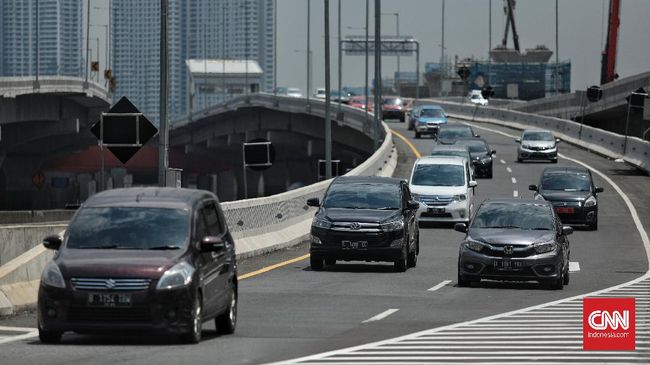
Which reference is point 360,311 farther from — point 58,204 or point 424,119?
point 58,204

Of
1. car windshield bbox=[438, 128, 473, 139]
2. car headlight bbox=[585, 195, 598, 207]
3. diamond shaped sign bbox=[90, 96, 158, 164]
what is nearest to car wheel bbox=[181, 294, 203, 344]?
diamond shaped sign bbox=[90, 96, 158, 164]

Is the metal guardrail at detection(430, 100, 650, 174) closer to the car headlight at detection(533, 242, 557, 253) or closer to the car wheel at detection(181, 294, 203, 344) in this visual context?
the car headlight at detection(533, 242, 557, 253)

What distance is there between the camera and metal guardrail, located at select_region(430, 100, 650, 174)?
72.1 meters

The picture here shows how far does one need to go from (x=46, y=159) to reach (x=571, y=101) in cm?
4193

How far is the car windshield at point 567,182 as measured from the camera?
45.0 metres

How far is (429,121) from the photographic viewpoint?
3610 inches

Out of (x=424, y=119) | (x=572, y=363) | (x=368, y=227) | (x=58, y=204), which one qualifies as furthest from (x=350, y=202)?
(x=58, y=204)

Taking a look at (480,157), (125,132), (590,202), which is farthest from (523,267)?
(480,157)

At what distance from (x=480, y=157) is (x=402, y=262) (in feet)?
114

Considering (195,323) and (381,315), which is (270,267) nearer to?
(381,315)

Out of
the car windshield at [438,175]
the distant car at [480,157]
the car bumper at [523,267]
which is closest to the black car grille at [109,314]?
the car bumper at [523,267]

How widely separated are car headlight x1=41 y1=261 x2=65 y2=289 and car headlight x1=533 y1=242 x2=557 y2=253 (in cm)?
1194

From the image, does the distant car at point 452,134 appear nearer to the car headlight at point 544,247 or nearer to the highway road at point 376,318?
the highway road at point 376,318

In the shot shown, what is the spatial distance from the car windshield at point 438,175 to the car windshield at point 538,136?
29102mm
